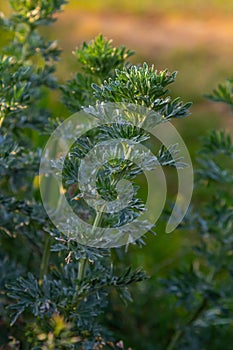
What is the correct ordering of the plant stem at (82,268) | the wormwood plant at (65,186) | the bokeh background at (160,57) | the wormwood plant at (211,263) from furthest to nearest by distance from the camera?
1. the bokeh background at (160,57)
2. the wormwood plant at (211,263)
3. the plant stem at (82,268)
4. the wormwood plant at (65,186)

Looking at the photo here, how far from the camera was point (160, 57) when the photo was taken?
509 cm

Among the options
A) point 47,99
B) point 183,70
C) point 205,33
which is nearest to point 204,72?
point 183,70

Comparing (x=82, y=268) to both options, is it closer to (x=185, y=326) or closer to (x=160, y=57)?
(x=185, y=326)

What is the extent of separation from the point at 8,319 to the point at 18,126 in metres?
0.38

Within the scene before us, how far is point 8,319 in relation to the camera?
3.98 feet

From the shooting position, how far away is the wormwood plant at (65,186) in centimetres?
91

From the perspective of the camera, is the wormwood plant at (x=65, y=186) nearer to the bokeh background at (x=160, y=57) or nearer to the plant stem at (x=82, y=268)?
the plant stem at (x=82, y=268)

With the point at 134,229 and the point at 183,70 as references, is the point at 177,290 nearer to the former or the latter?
the point at 134,229

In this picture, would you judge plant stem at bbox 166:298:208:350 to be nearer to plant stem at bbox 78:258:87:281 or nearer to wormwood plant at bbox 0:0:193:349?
wormwood plant at bbox 0:0:193:349

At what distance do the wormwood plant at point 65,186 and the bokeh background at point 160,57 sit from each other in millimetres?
293

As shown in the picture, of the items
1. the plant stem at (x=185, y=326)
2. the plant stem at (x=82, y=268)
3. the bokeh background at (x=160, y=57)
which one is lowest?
the plant stem at (x=185, y=326)

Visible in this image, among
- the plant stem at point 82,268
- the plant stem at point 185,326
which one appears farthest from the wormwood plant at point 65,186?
the plant stem at point 185,326

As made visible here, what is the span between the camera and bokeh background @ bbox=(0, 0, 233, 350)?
1545 mm

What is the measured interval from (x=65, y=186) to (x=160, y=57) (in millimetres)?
4026
